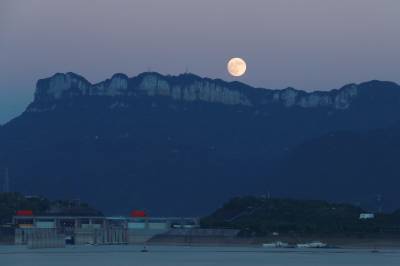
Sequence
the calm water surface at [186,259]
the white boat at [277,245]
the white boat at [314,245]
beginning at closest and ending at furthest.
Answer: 1. the calm water surface at [186,259]
2. the white boat at [314,245]
3. the white boat at [277,245]

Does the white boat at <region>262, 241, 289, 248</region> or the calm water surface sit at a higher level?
the calm water surface

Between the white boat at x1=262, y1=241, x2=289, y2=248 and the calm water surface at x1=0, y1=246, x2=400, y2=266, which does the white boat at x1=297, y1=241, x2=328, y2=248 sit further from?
Answer: the calm water surface at x1=0, y1=246, x2=400, y2=266

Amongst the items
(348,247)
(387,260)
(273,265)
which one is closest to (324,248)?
(348,247)

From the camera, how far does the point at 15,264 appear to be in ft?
397

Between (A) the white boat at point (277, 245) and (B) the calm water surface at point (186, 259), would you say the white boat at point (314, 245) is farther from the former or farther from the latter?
(B) the calm water surface at point (186, 259)

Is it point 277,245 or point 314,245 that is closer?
point 314,245

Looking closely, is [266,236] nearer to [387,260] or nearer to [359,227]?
[359,227]

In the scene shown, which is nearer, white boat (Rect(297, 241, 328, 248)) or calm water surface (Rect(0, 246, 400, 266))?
calm water surface (Rect(0, 246, 400, 266))

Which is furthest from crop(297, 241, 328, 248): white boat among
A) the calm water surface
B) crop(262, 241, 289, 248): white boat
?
the calm water surface

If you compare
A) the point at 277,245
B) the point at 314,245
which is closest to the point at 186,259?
the point at 314,245

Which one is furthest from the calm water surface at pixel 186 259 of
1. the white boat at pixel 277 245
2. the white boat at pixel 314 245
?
the white boat at pixel 277 245

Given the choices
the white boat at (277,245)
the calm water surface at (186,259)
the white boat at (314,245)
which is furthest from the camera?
the white boat at (277,245)

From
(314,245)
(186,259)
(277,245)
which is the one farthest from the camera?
(277,245)

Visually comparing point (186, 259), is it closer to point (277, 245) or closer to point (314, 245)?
point (314, 245)
